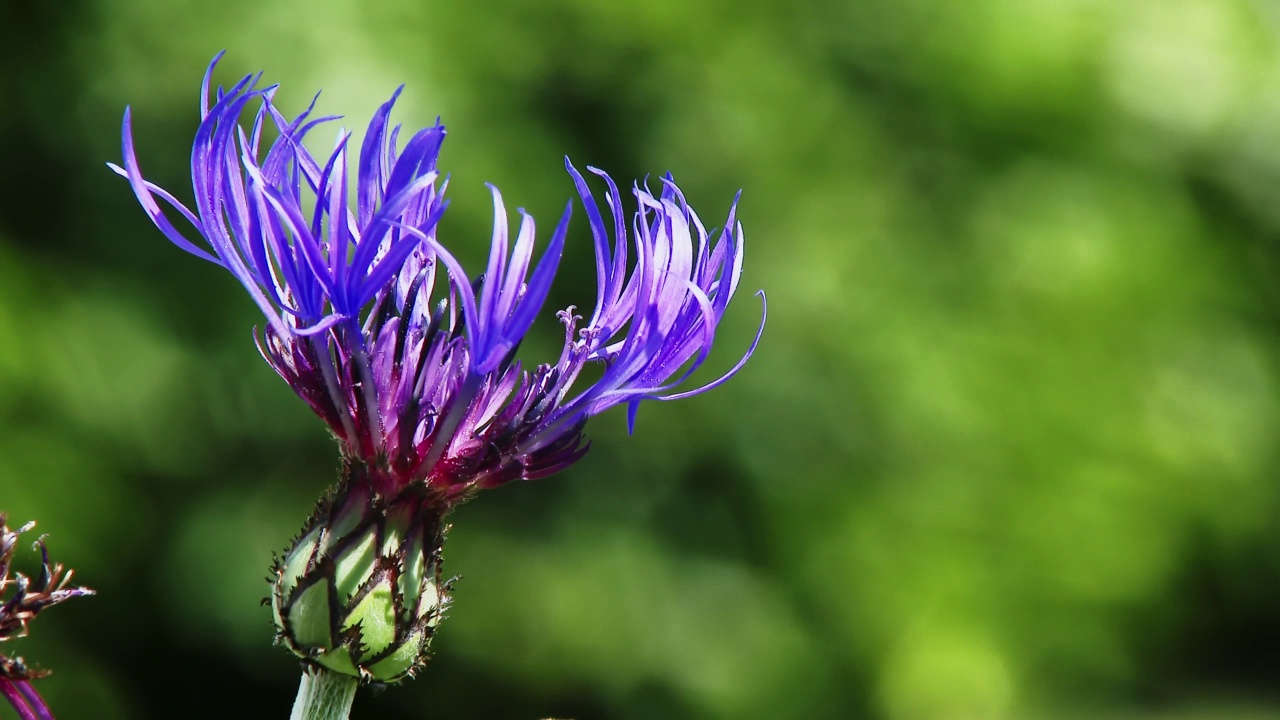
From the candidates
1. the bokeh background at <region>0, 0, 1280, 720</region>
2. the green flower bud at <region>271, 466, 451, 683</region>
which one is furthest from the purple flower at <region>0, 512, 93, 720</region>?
the bokeh background at <region>0, 0, 1280, 720</region>

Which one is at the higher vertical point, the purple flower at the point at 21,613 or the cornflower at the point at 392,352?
the cornflower at the point at 392,352

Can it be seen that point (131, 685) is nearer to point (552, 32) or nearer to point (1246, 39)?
point (552, 32)

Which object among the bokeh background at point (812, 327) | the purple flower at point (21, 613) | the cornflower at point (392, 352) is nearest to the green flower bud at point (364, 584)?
the cornflower at point (392, 352)

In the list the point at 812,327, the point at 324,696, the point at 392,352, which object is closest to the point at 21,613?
the point at 324,696

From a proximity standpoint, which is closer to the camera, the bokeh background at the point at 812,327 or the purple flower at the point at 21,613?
the purple flower at the point at 21,613

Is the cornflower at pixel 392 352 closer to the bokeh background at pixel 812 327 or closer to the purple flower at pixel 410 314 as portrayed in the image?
the purple flower at pixel 410 314

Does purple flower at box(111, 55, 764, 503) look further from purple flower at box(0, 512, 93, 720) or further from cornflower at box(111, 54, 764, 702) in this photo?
purple flower at box(0, 512, 93, 720)
